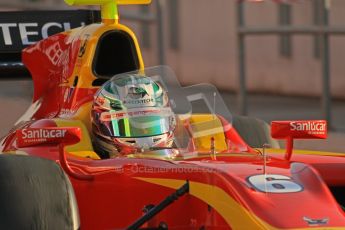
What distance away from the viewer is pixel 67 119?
7.39 meters

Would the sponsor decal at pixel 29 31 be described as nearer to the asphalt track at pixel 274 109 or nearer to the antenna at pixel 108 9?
the antenna at pixel 108 9

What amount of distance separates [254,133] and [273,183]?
2.34 m

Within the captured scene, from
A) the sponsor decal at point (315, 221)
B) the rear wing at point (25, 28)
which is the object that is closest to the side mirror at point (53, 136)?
the sponsor decal at point (315, 221)

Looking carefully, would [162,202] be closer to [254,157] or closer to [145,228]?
[145,228]

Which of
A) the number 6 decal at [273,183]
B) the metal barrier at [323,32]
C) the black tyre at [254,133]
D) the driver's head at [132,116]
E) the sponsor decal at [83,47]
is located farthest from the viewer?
the metal barrier at [323,32]

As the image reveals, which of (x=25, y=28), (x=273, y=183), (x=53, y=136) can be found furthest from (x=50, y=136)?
(x=25, y=28)

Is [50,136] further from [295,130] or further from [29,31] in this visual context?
[29,31]

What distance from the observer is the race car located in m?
5.86

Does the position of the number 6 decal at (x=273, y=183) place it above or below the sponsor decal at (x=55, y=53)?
below

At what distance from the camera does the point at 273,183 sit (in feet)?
19.7

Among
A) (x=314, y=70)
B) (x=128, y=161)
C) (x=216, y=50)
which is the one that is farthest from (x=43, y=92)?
(x=216, y=50)

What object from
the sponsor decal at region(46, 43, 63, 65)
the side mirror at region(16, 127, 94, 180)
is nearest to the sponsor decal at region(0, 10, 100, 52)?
the sponsor decal at region(46, 43, 63, 65)

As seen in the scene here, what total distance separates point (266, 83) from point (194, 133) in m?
10.4

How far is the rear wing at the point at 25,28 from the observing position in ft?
28.8
